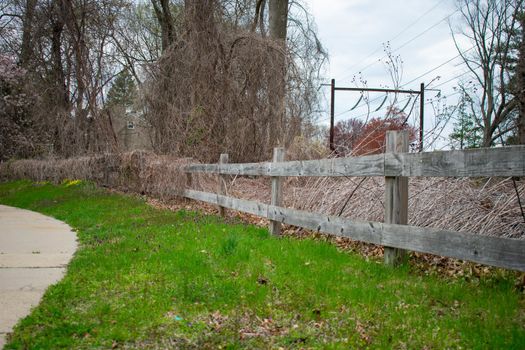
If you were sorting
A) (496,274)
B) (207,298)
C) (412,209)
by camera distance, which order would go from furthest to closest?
(412,209)
(496,274)
(207,298)

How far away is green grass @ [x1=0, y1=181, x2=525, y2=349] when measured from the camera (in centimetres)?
337

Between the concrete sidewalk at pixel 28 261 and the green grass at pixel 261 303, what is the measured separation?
18 centimetres

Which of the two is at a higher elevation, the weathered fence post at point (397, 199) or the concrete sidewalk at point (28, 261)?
the weathered fence post at point (397, 199)

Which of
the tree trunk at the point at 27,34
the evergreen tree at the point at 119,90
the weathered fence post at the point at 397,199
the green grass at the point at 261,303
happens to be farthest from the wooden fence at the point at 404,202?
the tree trunk at the point at 27,34

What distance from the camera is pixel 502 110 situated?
2286 centimetres

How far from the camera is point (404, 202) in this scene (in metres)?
5.32

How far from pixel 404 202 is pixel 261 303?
205cm

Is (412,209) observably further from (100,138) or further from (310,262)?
(100,138)

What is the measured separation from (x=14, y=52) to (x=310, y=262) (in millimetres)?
25735

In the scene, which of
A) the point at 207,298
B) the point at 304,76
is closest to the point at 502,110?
the point at 304,76

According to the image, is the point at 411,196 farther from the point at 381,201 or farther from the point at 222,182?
the point at 222,182

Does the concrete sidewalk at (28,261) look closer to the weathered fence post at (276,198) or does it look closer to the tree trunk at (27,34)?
A: the weathered fence post at (276,198)

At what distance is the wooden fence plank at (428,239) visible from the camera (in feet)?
13.0

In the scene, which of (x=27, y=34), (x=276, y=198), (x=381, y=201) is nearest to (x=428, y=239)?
(x=381, y=201)
